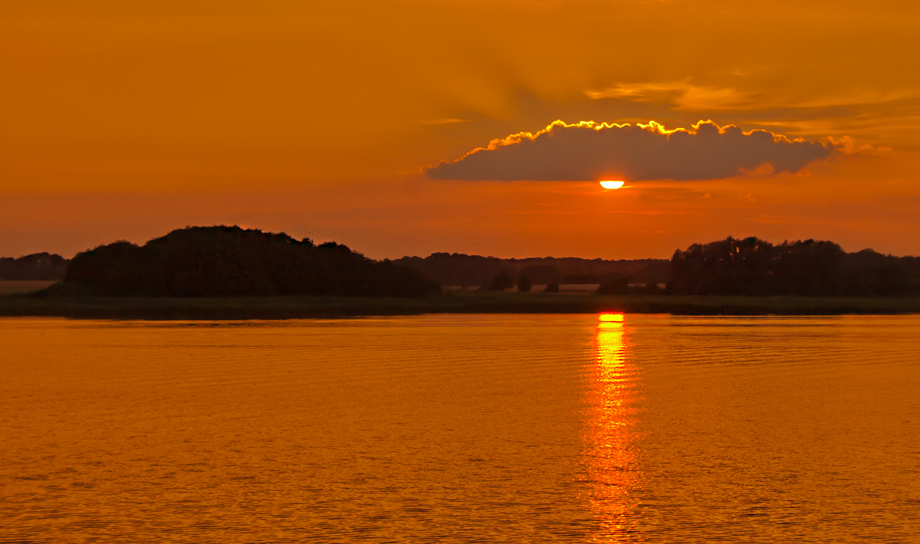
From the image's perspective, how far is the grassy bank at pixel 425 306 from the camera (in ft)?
276

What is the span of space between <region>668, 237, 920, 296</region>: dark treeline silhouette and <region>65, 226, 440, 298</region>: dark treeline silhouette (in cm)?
3541

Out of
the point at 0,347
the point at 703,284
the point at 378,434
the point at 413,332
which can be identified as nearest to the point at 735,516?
the point at 378,434

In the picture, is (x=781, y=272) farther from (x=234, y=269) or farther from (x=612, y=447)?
(x=612, y=447)

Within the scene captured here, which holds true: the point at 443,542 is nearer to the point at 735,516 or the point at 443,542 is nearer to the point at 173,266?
the point at 735,516

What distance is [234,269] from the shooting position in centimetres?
10419

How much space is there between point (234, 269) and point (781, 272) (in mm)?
67112

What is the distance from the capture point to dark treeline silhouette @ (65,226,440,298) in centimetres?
10344

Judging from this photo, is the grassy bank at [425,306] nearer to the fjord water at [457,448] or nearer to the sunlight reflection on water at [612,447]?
the fjord water at [457,448]

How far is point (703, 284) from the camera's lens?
417ft

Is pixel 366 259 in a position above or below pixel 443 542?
above

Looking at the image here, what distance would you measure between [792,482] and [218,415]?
11.5 meters

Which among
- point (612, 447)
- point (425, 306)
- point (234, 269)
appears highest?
point (234, 269)

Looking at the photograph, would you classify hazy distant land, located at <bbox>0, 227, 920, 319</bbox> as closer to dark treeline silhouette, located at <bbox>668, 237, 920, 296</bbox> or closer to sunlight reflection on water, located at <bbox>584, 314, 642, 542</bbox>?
dark treeline silhouette, located at <bbox>668, 237, 920, 296</bbox>

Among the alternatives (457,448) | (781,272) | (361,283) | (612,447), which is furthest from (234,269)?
(612,447)
